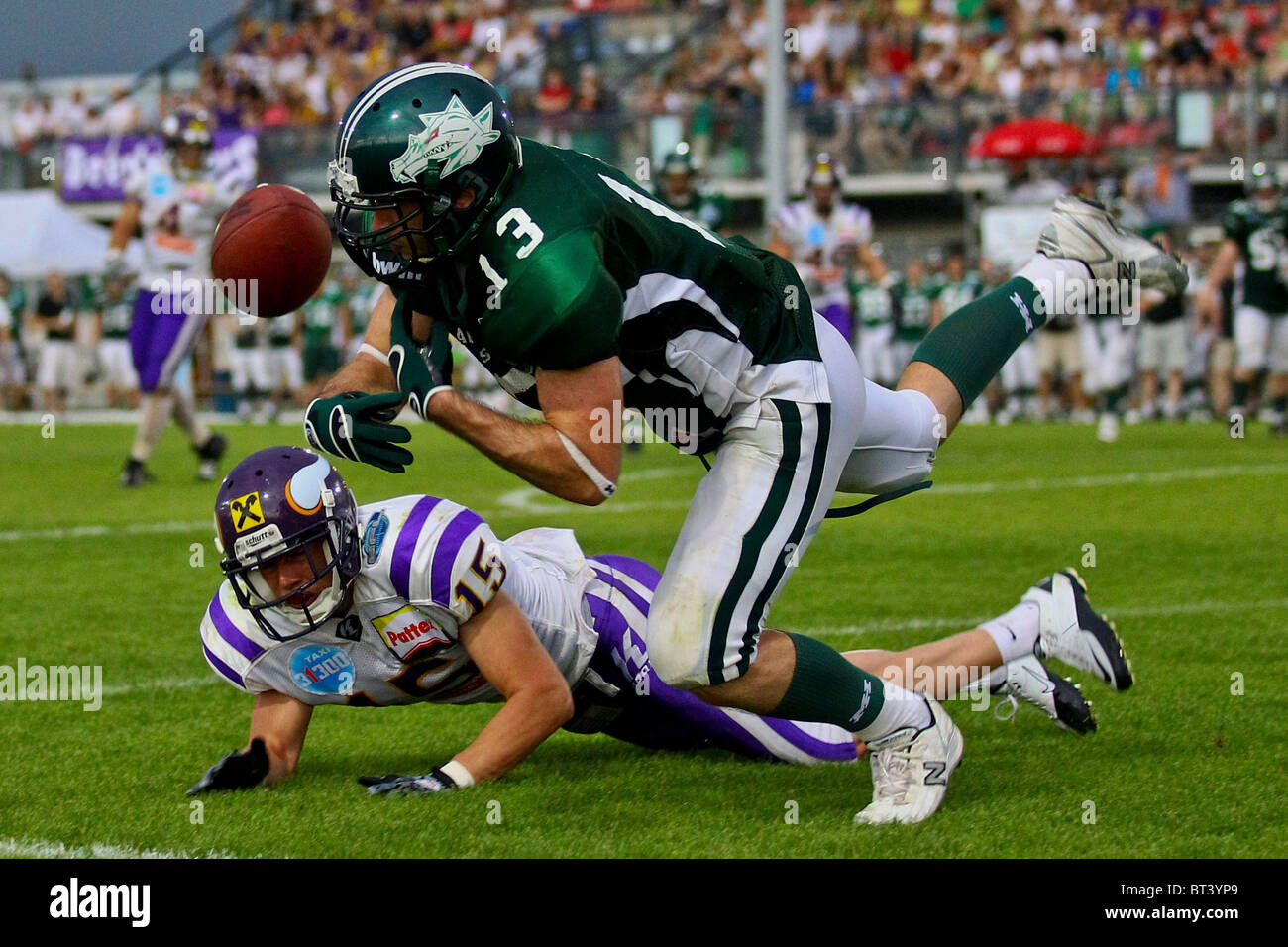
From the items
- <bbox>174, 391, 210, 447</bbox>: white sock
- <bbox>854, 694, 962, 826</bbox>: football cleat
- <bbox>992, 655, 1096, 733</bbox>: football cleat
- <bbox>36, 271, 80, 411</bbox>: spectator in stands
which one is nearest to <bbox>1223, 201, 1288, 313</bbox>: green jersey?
<bbox>174, 391, 210, 447</bbox>: white sock

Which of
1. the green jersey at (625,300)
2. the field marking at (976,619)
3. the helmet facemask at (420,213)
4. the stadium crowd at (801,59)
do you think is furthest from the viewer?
the stadium crowd at (801,59)

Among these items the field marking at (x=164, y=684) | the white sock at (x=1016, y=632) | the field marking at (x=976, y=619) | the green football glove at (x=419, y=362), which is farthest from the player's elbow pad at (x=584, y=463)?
the field marking at (x=976, y=619)

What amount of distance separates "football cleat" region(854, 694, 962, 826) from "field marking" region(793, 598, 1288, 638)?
1851 millimetres

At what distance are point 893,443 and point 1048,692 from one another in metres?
0.87

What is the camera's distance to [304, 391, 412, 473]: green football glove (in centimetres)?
306

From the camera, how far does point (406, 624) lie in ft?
12.2

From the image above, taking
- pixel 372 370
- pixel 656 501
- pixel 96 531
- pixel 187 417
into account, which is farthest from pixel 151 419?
pixel 372 370

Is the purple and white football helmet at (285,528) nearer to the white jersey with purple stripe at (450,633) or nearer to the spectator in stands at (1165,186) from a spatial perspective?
the white jersey with purple stripe at (450,633)

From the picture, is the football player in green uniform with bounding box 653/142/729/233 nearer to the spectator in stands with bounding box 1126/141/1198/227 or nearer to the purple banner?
the spectator in stands with bounding box 1126/141/1198/227

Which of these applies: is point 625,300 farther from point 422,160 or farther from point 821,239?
point 821,239

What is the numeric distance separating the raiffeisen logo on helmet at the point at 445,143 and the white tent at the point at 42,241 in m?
19.6

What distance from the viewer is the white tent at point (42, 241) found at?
70.8 ft
